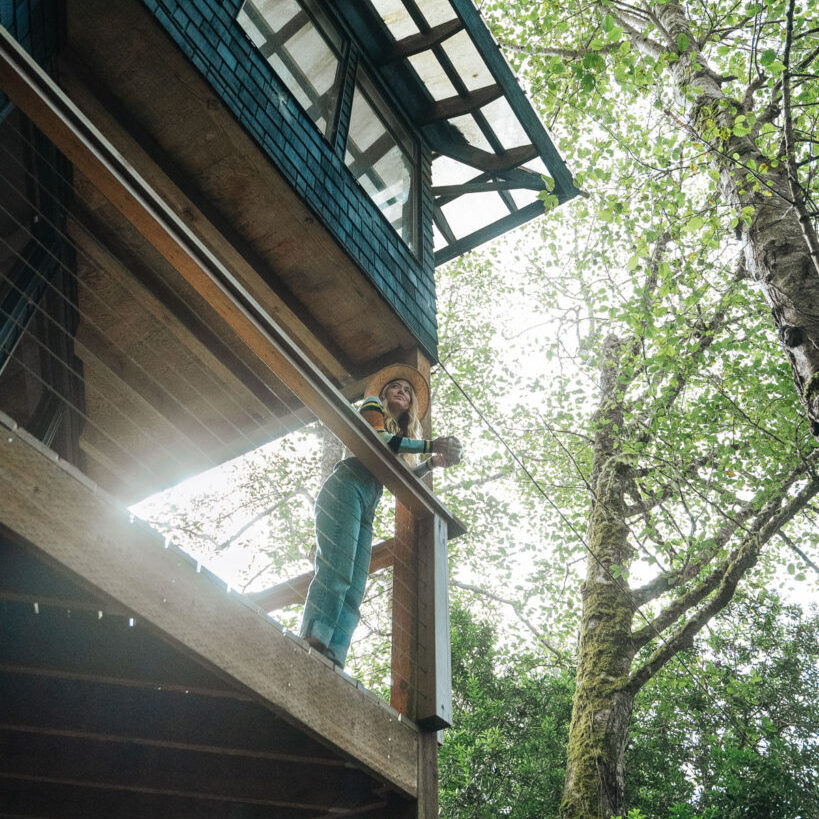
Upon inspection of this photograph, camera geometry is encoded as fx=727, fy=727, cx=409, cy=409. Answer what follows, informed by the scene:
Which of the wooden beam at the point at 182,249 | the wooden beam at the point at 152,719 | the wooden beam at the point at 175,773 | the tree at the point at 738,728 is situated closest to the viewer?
the wooden beam at the point at 182,249

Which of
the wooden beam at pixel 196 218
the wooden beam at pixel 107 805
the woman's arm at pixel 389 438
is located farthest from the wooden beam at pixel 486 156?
the wooden beam at pixel 107 805

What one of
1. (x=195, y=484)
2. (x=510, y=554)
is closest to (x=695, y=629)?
(x=195, y=484)

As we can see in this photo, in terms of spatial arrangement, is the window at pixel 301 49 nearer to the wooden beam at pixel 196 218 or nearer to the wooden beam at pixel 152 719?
the wooden beam at pixel 196 218

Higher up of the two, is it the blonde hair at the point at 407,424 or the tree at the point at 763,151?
the tree at the point at 763,151

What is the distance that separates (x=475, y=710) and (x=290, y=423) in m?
4.72

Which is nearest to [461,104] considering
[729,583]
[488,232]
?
[488,232]

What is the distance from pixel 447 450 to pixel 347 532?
76 cm

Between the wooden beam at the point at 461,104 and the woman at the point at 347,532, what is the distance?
13.7 ft

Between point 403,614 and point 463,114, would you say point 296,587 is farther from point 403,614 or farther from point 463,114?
point 463,114

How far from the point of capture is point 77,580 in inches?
79.0

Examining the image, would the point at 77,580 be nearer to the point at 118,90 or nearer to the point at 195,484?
the point at 118,90

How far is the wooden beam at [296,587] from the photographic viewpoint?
152 inches

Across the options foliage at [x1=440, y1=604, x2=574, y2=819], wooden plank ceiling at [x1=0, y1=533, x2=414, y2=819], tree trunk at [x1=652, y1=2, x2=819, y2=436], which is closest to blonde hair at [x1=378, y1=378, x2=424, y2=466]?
wooden plank ceiling at [x1=0, y1=533, x2=414, y2=819]

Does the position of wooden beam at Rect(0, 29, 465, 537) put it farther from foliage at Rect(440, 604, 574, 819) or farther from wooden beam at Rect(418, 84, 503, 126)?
foliage at Rect(440, 604, 574, 819)
